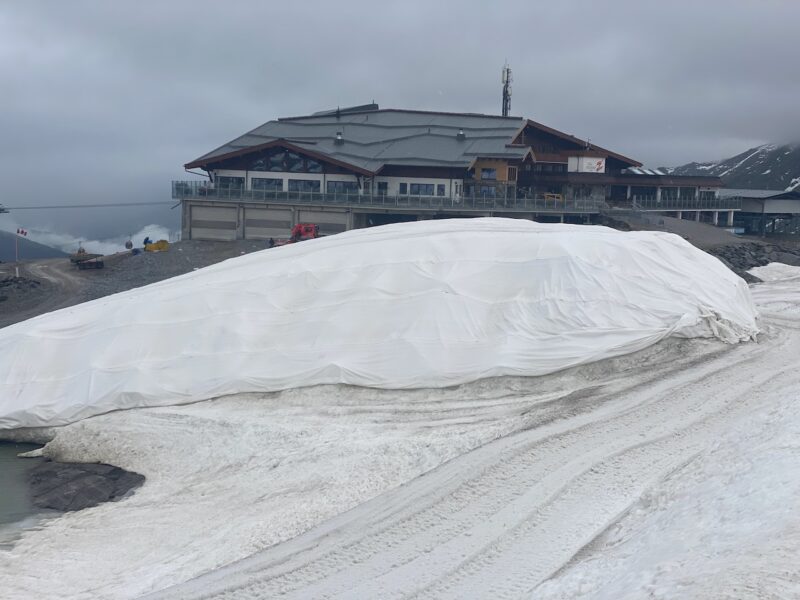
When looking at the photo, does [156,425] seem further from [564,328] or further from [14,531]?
[564,328]

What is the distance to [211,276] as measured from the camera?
975 inches

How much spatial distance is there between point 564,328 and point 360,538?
991cm

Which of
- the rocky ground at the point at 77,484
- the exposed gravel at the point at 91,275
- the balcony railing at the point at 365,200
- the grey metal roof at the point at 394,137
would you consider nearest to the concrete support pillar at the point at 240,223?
the balcony railing at the point at 365,200

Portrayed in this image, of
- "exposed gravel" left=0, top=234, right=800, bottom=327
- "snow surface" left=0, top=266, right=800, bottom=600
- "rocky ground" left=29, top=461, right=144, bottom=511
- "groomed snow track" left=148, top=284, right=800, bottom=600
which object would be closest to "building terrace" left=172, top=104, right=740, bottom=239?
"exposed gravel" left=0, top=234, right=800, bottom=327

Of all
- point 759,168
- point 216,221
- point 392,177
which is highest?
point 759,168

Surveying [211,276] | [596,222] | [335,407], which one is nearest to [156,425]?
[335,407]

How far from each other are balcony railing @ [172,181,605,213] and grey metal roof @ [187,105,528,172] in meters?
2.47

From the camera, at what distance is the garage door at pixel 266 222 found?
53906mm

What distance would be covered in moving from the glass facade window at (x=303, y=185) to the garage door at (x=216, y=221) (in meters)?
4.17

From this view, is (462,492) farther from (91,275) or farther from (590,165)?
(590,165)

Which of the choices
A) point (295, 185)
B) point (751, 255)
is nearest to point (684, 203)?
point (751, 255)

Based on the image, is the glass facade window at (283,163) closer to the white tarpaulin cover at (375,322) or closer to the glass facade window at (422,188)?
the glass facade window at (422,188)

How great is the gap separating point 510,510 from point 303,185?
4479cm

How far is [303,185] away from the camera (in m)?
55.5
